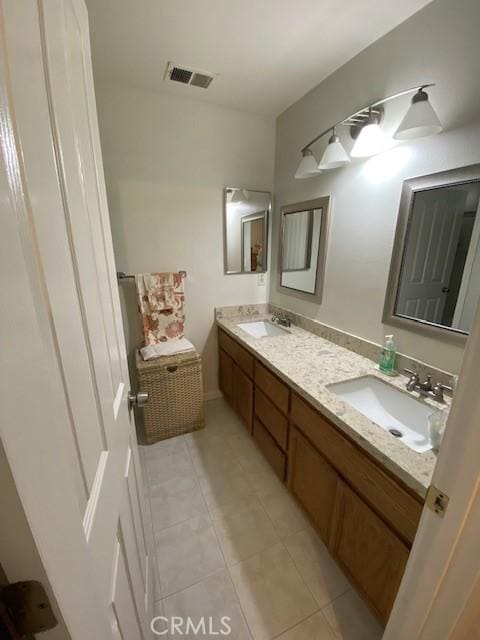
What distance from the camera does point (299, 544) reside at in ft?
4.43

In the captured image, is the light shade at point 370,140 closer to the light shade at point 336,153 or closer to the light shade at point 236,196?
the light shade at point 336,153

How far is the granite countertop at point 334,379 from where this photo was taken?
846 millimetres

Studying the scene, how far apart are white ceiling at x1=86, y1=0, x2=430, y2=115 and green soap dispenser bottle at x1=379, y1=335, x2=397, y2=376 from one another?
1.48m

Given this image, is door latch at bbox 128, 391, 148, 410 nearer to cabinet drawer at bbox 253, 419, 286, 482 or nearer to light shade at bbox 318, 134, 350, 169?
cabinet drawer at bbox 253, 419, 286, 482

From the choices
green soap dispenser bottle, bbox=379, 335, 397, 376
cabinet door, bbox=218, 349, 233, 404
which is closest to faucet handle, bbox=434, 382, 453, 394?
green soap dispenser bottle, bbox=379, 335, 397, 376

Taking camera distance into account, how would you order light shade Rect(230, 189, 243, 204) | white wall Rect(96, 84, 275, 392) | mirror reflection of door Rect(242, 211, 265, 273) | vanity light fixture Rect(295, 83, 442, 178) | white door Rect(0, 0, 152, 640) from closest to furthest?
1. white door Rect(0, 0, 152, 640)
2. vanity light fixture Rect(295, 83, 442, 178)
3. white wall Rect(96, 84, 275, 392)
4. light shade Rect(230, 189, 243, 204)
5. mirror reflection of door Rect(242, 211, 265, 273)

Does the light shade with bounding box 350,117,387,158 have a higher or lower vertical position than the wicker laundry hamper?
higher

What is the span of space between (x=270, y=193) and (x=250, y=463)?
2143mm

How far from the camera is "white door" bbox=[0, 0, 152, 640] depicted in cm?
27

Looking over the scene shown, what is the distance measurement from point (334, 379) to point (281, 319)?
3.19 ft

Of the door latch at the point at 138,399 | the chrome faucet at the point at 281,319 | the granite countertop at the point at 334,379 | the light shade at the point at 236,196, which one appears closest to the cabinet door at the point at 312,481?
the granite countertop at the point at 334,379

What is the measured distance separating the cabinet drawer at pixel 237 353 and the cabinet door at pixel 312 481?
550mm

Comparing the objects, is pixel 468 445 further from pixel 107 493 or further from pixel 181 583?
pixel 181 583

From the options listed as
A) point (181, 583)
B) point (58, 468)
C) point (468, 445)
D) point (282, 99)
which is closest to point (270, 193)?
point (282, 99)
